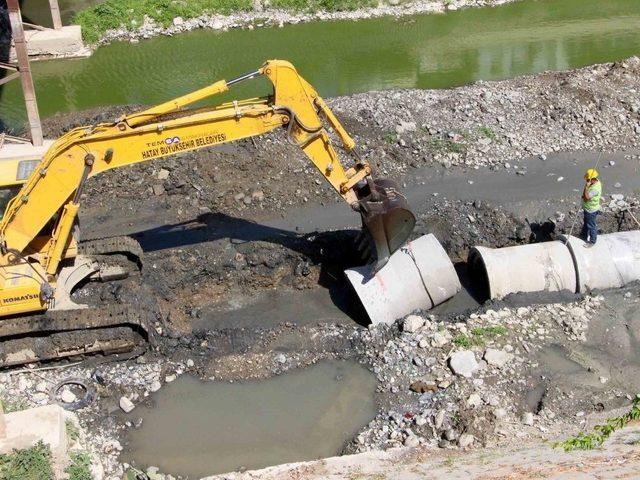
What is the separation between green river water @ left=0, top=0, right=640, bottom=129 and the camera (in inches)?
813

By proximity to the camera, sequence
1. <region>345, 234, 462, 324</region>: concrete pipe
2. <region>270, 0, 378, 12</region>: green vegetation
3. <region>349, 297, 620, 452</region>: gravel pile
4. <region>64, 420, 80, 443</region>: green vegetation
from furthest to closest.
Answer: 1. <region>270, 0, 378, 12</region>: green vegetation
2. <region>345, 234, 462, 324</region>: concrete pipe
3. <region>349, 297, 620, 452</region>: gravel pile
4. <region>64, 420, 80, 443</region>: green vegetation

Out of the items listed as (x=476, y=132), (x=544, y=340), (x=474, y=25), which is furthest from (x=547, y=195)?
(x=474, y=25)

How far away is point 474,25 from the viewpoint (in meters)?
24.7

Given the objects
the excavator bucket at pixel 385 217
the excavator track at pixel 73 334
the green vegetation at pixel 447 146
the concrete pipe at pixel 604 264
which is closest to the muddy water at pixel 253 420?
the excavator track at pixel 73 334

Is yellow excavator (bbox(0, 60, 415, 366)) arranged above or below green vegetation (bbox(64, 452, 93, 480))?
above

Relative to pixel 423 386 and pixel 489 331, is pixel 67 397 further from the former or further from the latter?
pixel 489 331

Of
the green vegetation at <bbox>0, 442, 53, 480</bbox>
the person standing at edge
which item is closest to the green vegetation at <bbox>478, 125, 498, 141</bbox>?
the person standing at edge

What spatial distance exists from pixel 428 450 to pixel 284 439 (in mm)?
1945

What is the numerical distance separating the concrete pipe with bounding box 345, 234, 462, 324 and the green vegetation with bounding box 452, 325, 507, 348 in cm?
113

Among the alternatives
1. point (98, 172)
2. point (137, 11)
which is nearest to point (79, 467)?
point (98, 172)

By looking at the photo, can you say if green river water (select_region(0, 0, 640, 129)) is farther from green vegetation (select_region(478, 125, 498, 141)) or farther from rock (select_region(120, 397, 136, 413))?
rock (select_region(120, 397, 136, 413))

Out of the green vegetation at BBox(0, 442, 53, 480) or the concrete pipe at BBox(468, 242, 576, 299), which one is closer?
the green vegetation at BBox(0, 442, 53, 480)

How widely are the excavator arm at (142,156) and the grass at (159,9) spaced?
1485cm

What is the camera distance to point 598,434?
8.73 meters
